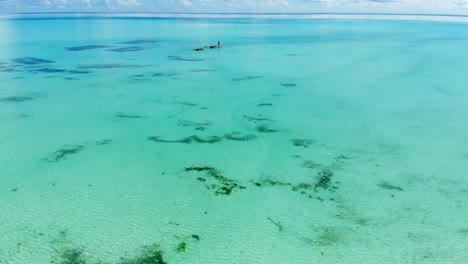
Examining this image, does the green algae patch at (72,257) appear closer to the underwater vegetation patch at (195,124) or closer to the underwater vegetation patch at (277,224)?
the underwater vegetation patch at (277,224)

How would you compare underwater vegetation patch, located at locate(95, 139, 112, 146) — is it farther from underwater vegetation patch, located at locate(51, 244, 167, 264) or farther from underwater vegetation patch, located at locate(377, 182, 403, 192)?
underwater vegetation patch, located at locate(377, 182, 403, 192)

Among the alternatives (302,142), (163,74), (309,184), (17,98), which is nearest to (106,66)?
(163,74)

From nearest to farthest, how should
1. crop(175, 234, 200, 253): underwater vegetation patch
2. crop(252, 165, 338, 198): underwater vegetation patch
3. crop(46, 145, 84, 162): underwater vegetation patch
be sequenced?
crop(175, 234, 200, 253): underwater vegetation patch < crop(252, 165, 338, 198): underwater vegetation patch < crop(46, 145, 84, 162): underwater vegetation patch

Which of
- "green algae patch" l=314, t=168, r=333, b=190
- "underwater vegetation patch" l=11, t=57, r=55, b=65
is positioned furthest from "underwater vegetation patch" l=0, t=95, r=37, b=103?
"green algae patch" l=314, t=168, r=333, b=190

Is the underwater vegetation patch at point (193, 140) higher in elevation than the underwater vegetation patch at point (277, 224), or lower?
higher

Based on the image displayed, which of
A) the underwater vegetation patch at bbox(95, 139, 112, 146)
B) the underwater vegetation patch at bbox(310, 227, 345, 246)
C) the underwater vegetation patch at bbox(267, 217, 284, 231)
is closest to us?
the underwater vegetation patch at bbox(310, 227, 345, 246)

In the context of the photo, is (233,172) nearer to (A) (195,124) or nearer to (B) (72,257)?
(A) (195,124)

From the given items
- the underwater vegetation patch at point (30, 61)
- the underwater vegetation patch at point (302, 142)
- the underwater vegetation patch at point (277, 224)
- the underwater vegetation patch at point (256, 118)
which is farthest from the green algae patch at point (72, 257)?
the underwater vegetation patch at point (30, 61)
